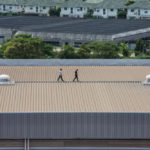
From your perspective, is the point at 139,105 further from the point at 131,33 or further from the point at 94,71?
the point at 131,33

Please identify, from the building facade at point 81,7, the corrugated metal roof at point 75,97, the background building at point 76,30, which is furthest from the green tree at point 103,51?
the building facade at point 81,7

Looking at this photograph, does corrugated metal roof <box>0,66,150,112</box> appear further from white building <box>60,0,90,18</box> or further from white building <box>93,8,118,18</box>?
white building <box>60,0,90,18</box>

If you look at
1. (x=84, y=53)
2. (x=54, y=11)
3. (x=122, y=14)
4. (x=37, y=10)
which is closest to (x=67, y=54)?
(x=84, y=53)

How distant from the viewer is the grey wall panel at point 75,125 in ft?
60.7

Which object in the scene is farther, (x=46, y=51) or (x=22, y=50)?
(x=46, y=51)

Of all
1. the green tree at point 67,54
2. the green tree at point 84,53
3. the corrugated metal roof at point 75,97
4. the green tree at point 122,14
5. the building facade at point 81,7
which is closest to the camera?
the corrugated metal roof at point 75,97

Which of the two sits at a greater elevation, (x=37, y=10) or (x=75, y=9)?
(x=75, y=9)

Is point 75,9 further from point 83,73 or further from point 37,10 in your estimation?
point 83,73

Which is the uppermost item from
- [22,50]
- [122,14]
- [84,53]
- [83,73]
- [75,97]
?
[75,97]

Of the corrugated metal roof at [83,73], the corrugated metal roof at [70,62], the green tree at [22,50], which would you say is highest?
the corrugated metal roof at [70,62]

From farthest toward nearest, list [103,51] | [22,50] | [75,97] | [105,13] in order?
[105,13], [103,51], [22,50], [75,97]

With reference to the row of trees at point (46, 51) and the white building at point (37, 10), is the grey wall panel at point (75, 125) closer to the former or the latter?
the row of trees at point (46, 51)

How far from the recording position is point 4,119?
18.5m

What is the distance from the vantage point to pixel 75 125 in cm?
1861
